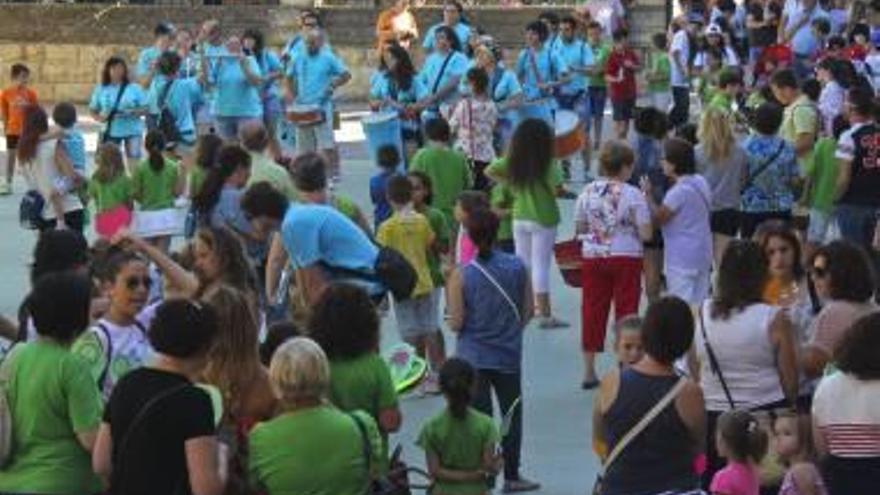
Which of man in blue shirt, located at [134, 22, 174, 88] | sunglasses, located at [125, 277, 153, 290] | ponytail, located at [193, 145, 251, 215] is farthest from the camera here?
man in blue shirt, located at [134, 22, 174, 88]

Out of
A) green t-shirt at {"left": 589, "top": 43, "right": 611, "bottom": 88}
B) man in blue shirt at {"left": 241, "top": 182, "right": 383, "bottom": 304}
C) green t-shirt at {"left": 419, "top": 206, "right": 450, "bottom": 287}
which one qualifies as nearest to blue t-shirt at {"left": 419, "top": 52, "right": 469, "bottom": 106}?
green t-shirt at {"left": 589, "top": 43, "right": 611, "bottom": 88}

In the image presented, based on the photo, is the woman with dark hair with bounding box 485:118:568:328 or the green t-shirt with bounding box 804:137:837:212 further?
the green t-shirt with bounding box 804:137:837:212

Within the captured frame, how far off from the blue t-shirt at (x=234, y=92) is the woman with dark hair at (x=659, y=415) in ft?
48.0

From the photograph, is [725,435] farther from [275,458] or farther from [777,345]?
[275,458]

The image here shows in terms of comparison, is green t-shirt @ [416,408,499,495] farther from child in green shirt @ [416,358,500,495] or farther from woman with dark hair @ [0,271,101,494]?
woman with dark hair @ [0,271,101,494]

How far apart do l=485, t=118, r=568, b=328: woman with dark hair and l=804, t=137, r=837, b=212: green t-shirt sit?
1.62m

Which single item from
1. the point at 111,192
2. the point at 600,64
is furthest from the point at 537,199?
the point at 600,64

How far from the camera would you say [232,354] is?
8.21 metres

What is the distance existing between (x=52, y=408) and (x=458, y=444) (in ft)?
7.29

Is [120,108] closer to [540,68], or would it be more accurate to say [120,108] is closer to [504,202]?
[540,68]

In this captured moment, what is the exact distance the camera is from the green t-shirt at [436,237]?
43.2ft

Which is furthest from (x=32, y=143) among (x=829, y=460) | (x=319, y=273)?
(x=829, y=460)

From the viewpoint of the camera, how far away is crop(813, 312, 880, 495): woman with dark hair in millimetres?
8188

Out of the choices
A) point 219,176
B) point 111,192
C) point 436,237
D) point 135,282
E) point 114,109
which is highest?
point 135,282
